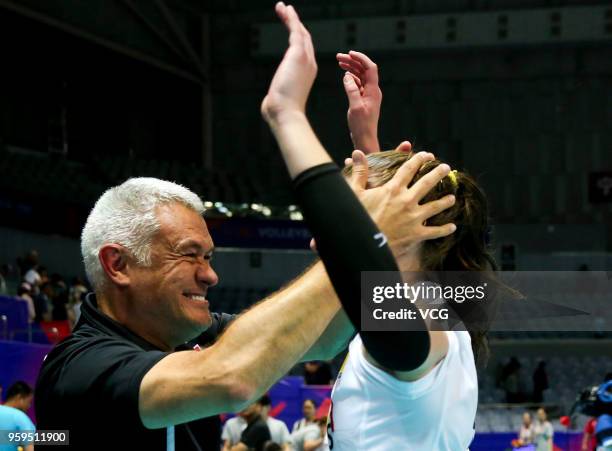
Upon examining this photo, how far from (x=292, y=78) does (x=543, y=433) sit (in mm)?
11934

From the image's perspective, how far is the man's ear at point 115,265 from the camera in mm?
2340

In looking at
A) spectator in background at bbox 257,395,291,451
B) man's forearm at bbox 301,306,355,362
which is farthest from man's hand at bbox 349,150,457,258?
spectator in background at bbox 257,395,291,451

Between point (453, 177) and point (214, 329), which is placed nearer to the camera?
point (453, 177)

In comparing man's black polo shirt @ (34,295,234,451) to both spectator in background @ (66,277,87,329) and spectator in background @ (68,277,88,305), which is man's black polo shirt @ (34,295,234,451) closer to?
spectator in background @ (66,277,87,329)

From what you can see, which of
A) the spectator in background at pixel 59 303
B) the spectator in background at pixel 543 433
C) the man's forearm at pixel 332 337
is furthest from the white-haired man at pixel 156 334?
the spectator in background at pixel 59 303

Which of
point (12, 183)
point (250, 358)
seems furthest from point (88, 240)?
point (12, 183)

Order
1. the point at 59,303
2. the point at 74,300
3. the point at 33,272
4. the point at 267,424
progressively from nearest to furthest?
the point at 267,424 → the point at 59,303 → the point at 74,300 → the point at 33,272

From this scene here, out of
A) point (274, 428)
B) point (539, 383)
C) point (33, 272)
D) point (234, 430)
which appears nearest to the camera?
point (274, 428)

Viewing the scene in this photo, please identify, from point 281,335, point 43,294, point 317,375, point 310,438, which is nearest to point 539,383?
point 317,375

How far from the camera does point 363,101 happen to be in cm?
279

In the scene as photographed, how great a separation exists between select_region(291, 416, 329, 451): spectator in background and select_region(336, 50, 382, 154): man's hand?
720 centimetres

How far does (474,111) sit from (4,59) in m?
12.8

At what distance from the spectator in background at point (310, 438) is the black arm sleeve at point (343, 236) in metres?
8.15

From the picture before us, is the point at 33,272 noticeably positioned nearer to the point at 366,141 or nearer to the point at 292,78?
the point at 366,141
